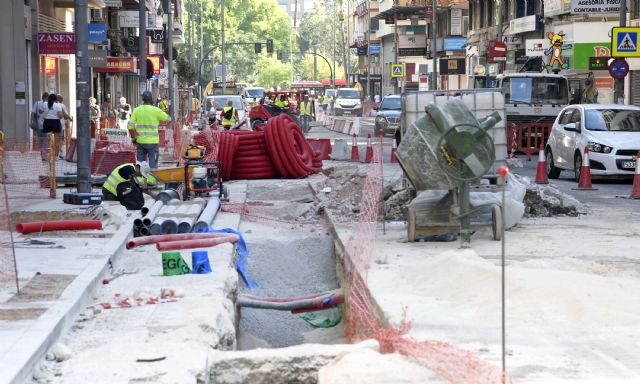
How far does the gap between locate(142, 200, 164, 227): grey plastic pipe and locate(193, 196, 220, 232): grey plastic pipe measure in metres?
0.56

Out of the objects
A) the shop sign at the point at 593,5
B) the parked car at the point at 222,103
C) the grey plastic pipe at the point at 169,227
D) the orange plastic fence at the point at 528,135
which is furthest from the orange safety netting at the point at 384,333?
the parked car at the point at 222,103

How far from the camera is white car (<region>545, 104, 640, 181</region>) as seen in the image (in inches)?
908

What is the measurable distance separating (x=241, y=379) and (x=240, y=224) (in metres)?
10.2

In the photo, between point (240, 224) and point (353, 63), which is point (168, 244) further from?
point (353, 63)

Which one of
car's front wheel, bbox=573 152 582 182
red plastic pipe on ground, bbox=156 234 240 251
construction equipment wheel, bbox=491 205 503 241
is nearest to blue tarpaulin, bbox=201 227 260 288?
red plastic pipe on ground, bbox=156 234 240 251

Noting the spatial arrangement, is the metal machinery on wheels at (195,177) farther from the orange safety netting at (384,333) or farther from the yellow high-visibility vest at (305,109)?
the yellow high-visibility vest at (305,109)

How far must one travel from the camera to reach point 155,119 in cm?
2281

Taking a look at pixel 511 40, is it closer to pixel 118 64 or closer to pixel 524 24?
pixel 524 24

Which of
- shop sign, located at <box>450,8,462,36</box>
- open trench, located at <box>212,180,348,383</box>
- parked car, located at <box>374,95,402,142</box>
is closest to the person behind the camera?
open trench, located at <box>212,180,348,383</box>

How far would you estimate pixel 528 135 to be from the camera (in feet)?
108

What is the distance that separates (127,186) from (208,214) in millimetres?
2054

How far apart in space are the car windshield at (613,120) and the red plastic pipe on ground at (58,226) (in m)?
12.5

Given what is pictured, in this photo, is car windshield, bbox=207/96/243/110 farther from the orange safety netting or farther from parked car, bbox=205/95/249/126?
the orange safety netting

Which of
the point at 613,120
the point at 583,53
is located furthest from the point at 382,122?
the point at 613,120
